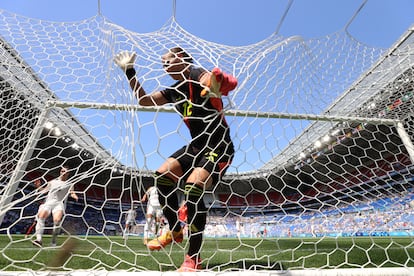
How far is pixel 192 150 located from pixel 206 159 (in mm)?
234

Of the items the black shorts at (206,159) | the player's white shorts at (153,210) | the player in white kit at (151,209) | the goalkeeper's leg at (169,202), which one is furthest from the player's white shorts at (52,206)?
the black shorts at (206,159)

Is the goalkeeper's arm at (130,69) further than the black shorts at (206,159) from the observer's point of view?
Yes

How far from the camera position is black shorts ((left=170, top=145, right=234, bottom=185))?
1674 mm

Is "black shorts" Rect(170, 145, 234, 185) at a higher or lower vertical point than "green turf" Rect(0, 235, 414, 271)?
higher

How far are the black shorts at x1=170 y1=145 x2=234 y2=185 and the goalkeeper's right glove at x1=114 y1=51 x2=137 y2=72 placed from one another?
2.16 ft

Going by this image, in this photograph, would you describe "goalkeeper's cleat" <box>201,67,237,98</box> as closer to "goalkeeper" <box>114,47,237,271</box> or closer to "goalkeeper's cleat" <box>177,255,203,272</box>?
"goalkeeper" <box>114,47,237,271</box>

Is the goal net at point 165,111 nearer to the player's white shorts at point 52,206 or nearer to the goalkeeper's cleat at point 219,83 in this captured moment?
the goalkeeper's cleat at point 219,83

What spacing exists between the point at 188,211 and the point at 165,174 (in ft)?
1.11

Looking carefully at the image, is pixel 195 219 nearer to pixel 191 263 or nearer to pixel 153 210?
pixel 191 263

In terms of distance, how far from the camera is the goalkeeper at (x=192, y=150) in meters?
1.58

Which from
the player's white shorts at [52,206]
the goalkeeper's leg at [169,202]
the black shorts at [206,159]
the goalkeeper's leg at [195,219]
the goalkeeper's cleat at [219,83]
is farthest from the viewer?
the player's white shorts at [52,206]

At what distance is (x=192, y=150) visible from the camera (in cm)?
191

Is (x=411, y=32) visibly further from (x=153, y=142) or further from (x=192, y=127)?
(x=153, y=142)

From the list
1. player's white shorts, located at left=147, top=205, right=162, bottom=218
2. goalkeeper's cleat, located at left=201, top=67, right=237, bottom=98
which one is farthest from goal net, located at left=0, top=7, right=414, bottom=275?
player's white shorts, located at left=147, top=205, right=162, bottom=218
